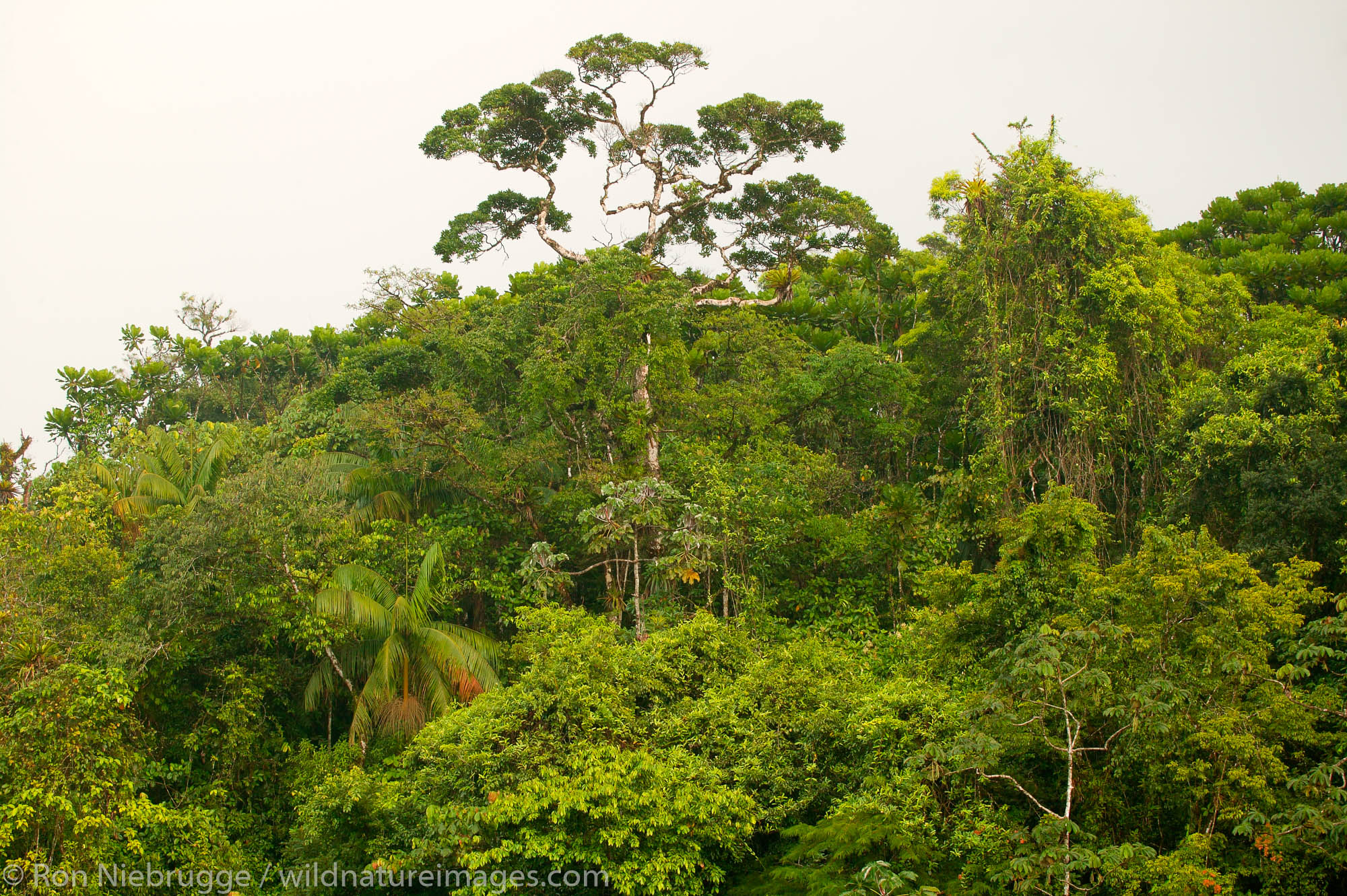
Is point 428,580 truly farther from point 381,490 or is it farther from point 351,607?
point 381,490

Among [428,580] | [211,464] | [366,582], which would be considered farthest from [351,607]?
[211,464]

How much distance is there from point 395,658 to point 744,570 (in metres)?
5.16

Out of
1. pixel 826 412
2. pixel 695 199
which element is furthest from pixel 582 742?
pixel 695 199

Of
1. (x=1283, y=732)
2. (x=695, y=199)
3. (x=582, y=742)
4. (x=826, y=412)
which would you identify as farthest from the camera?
(x=695, y=199)

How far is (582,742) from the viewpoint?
9883mm

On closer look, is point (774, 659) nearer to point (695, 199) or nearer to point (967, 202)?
point (967, 202)

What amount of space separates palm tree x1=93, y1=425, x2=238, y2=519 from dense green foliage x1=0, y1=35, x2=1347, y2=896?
0.08 m

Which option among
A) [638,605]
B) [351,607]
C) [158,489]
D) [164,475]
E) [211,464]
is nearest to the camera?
[351,607]

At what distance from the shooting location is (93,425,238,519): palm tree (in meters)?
14.5

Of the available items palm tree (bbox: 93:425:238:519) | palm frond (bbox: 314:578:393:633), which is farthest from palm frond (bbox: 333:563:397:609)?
palm tree (bbox: 93:425:238:519)

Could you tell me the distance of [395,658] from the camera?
13195 millimetres

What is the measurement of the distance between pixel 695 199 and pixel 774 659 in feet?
33.9

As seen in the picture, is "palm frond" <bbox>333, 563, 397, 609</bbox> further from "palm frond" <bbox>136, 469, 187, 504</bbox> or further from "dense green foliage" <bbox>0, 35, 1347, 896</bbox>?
"palm frond" <bbox>136, 469, 187, 504</bbox>

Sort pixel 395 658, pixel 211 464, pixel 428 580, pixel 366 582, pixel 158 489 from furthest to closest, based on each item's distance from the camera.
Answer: pixel 211 464
pixel 158 489
pixel 428 580
pixel 366 582
pixel 395 658
